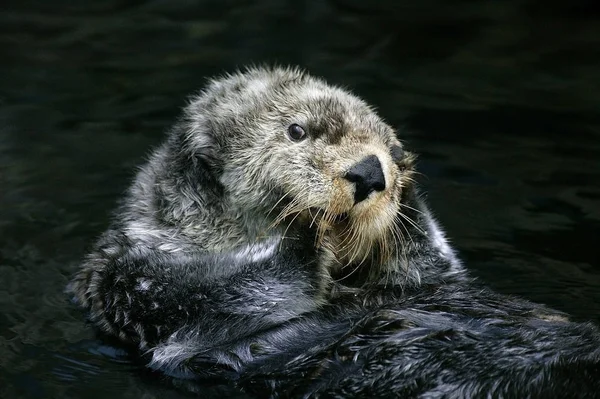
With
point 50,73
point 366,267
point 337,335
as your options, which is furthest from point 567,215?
point 50,73

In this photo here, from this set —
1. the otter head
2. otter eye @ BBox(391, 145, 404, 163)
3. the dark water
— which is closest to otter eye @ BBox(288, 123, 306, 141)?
the otter head

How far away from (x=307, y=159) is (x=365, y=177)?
1.14 ft

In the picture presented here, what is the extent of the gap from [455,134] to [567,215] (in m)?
1.31

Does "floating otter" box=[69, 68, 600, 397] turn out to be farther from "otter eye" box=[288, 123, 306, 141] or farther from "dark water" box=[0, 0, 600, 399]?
"dark water" box=[0, 0, 600, 399]

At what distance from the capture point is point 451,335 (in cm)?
421

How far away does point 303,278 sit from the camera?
4.38 meters

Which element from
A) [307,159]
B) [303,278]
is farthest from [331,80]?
[303,278]

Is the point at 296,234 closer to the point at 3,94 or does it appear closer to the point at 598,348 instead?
the point at 598,348

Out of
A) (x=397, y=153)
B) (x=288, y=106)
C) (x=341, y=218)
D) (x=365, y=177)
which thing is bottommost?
(x=341, y=218)

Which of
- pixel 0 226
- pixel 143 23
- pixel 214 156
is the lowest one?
pixel 0 226

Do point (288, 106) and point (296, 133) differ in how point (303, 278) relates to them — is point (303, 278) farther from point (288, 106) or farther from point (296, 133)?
point (288, 106)

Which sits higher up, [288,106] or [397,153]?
[288,106]

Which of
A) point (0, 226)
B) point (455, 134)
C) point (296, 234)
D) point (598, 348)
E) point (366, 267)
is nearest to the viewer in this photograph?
point (598, 348)

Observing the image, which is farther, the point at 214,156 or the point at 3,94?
the point at 3,94
